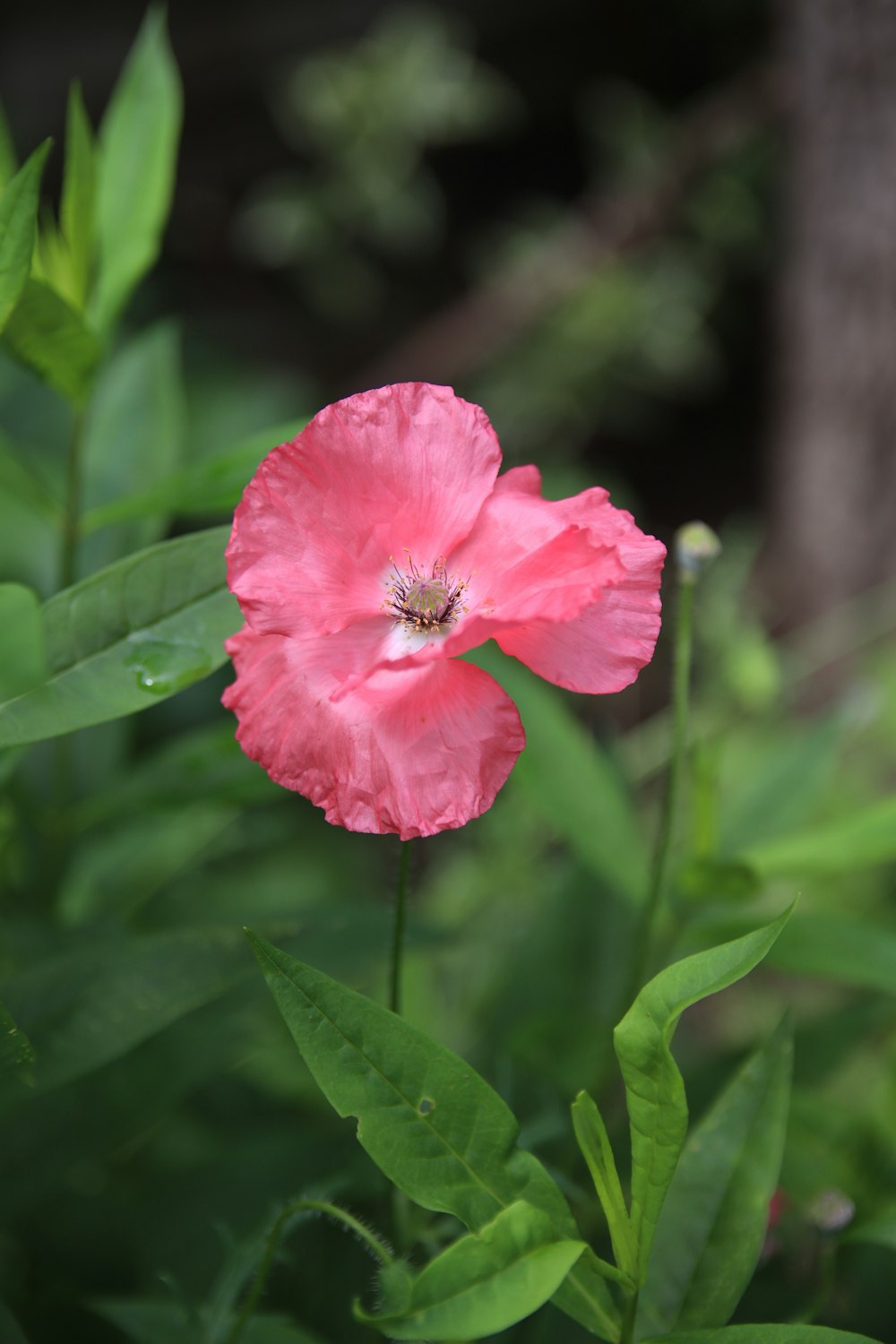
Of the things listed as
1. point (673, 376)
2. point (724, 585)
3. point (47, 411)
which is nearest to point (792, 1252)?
point (724, 585)

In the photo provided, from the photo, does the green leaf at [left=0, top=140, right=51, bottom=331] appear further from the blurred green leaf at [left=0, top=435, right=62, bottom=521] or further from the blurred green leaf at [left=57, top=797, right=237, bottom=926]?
the blurred green leaf at [left=57, top=797, right=237, bottom=926]

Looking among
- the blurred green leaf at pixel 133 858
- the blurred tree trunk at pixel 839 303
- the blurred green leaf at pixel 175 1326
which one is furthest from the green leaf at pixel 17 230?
the blurred tree trunk at pixel 839 303

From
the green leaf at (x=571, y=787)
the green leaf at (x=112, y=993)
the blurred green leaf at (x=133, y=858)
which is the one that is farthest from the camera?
the blurred green leaf at (x=133, y=858)

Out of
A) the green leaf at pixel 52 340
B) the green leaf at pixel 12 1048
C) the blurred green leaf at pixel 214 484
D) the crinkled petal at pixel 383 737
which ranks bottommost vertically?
the green leaf at pixel 12 1048

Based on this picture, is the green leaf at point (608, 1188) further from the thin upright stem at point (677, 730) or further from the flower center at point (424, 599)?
the flower center at point (424, 599)

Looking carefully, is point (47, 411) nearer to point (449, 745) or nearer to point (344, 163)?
point (344, 163)
